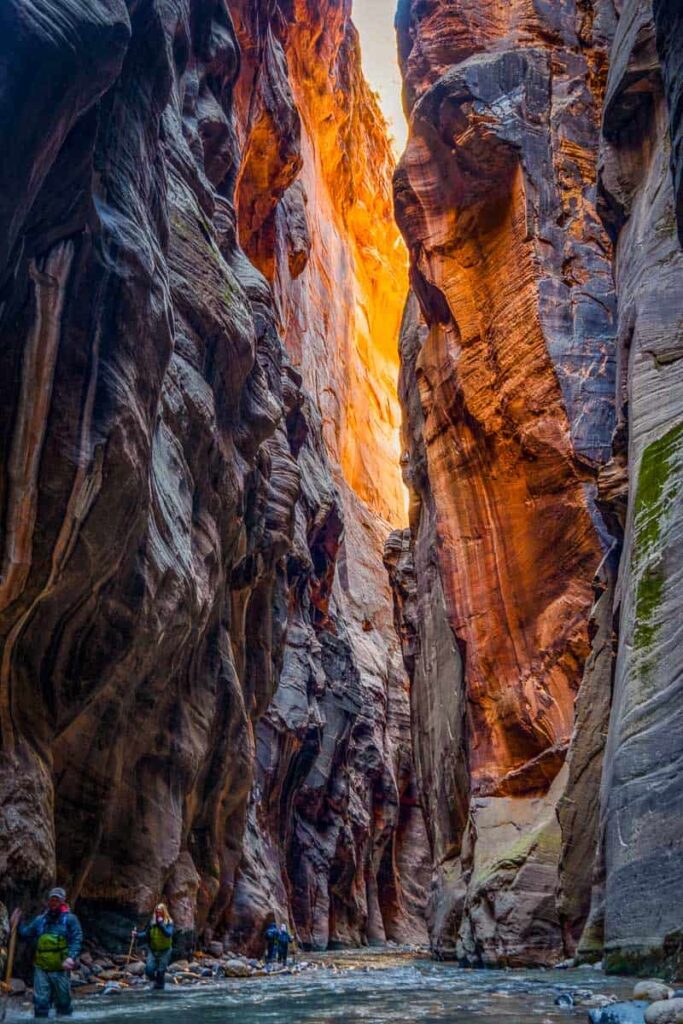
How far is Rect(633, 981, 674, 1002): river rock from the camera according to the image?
24.2 ft

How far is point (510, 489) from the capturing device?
2473cm

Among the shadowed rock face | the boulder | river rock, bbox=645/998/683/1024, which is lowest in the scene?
the boulder

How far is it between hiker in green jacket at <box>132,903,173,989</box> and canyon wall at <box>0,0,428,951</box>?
175 centimetres

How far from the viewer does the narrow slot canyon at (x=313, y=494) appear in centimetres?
1127

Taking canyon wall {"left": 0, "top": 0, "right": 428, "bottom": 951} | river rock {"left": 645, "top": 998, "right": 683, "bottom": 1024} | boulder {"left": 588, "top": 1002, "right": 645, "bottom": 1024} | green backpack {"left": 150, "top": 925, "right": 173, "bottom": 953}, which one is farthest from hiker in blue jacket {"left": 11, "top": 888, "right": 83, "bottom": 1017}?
river rock {"left": 645, "top": 998, "right": 683, "bottom": 1024}

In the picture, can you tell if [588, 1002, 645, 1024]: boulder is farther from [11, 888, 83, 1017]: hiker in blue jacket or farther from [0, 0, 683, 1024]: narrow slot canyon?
[11, 888, 83, 1017]: hiker in blue jacket

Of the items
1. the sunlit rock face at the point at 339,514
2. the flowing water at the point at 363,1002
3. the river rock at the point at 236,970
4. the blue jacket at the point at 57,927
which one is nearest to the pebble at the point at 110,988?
the flowing water at the point at 363,1002

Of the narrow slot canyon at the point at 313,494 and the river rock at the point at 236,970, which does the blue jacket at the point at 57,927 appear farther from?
the river rock at the point at 236,970

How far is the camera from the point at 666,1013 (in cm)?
596

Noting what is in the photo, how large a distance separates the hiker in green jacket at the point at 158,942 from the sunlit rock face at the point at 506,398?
7704 millimetres

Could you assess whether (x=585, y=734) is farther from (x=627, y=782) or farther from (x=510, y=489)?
(x=510, y=489)

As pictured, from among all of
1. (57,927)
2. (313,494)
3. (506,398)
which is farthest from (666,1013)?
(313,494)

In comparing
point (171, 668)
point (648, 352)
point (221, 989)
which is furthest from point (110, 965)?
point (648, 352)

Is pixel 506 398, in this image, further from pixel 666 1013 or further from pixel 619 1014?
pixel 666 1013
